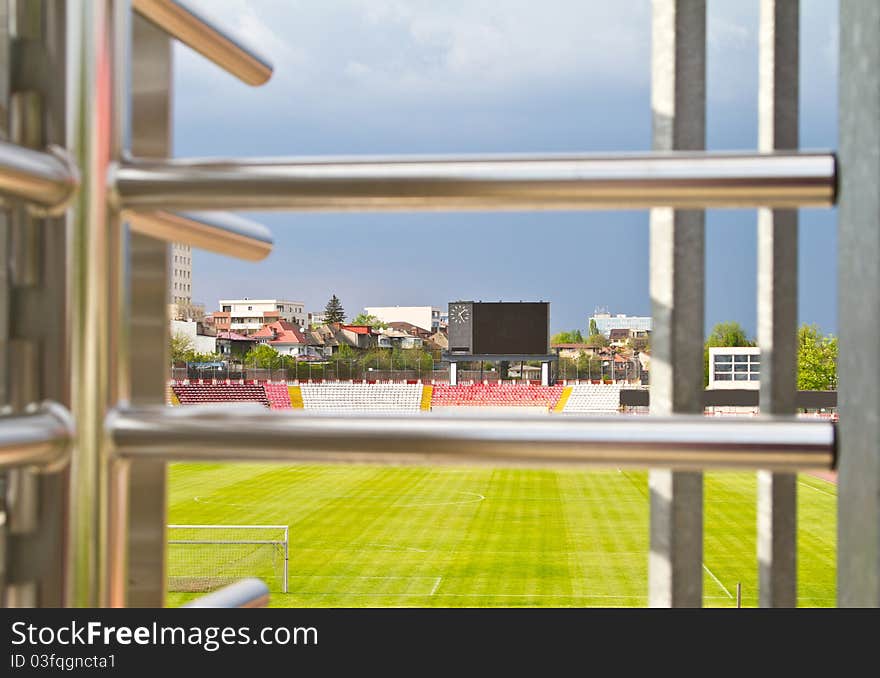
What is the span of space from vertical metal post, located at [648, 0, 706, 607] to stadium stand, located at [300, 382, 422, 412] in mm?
35474

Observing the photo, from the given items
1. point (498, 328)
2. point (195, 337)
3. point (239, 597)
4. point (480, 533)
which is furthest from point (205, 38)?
point (195, 337)

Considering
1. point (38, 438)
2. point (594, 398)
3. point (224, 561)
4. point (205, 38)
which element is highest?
point (205, 38)

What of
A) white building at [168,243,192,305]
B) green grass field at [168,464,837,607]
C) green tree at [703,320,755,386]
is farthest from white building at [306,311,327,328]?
green grass field at [168,464,837,607]

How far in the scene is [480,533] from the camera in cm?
1591

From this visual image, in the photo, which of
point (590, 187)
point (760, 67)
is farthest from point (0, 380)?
point (760, 67)

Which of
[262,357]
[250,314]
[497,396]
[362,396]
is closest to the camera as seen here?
[497,396]

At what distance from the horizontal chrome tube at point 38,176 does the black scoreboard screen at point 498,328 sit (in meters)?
37.2

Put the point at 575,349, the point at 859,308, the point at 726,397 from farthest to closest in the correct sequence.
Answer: the point at 575,349
the point at 726,397
the point at 859,308

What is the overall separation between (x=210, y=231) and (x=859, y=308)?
399 millimetres

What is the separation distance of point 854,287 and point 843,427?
0.23 ft

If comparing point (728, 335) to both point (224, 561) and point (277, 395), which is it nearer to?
point (277, 395)
